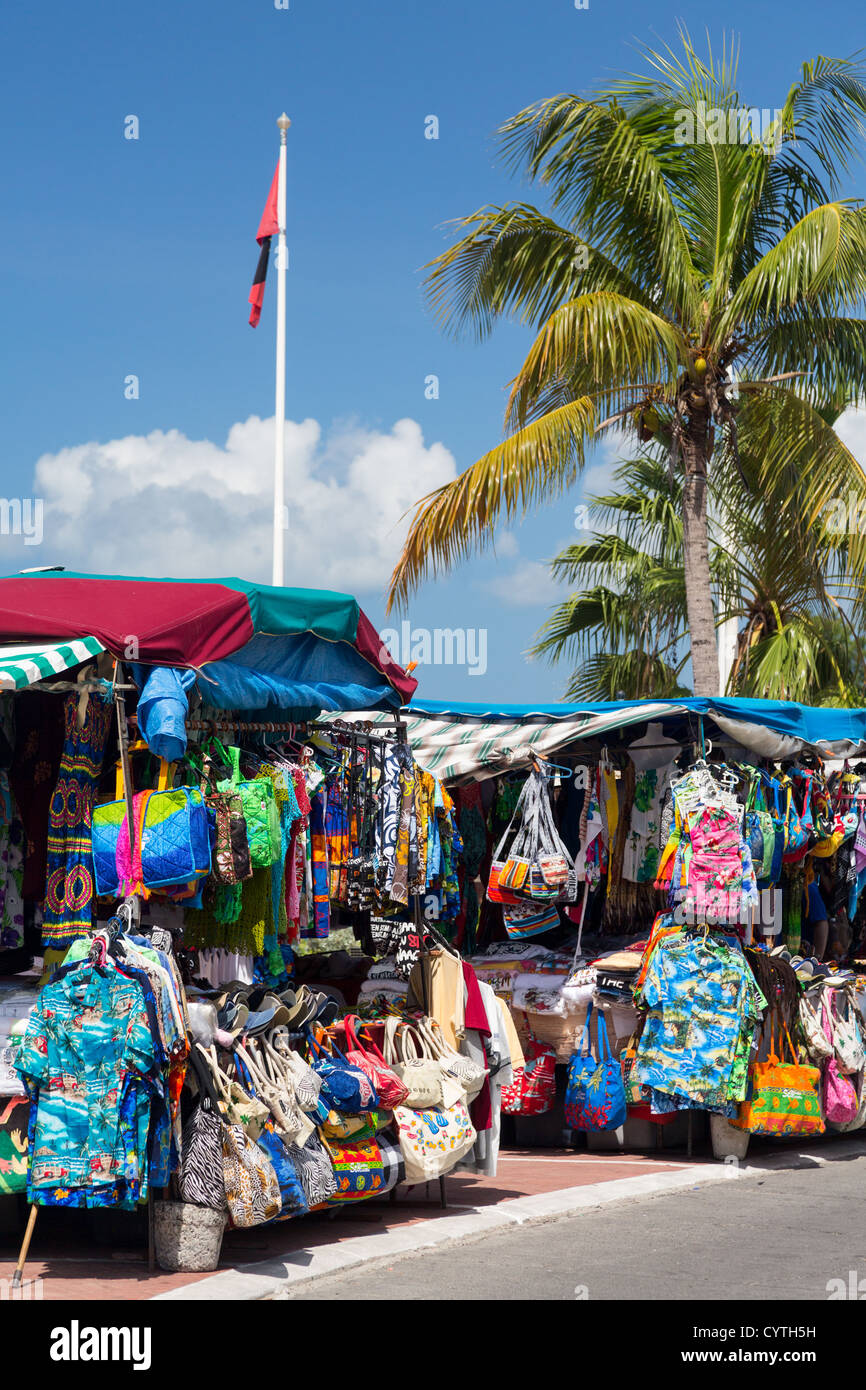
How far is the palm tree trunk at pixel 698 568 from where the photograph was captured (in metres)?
15.2

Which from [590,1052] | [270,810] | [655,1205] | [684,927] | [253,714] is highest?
[253,714]

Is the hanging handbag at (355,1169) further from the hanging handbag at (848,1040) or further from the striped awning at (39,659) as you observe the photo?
the hanging handbag at (848,1040)

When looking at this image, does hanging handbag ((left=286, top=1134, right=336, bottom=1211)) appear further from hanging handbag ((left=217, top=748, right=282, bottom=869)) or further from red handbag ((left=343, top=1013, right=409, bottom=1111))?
hanging handbag ((left=217, top=748, right=282, bottom=869))

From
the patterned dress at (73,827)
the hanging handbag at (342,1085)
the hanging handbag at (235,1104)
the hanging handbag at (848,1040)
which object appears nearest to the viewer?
the hanging handbag at (235,1104)

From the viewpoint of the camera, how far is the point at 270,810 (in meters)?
7.21

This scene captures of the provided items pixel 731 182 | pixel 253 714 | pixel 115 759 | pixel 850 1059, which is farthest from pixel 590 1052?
pixel 731 182

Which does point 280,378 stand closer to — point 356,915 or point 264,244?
point 264,244

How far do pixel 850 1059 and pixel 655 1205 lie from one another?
2.34 meters

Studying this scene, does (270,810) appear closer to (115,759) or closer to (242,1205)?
(115,759)

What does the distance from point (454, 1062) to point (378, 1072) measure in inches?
26.6

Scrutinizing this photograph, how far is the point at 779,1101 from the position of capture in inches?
381

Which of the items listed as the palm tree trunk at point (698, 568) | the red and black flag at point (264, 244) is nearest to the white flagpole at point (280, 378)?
the red and black flag at point (264, 244)

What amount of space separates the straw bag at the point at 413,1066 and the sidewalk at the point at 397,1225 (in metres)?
0.64
